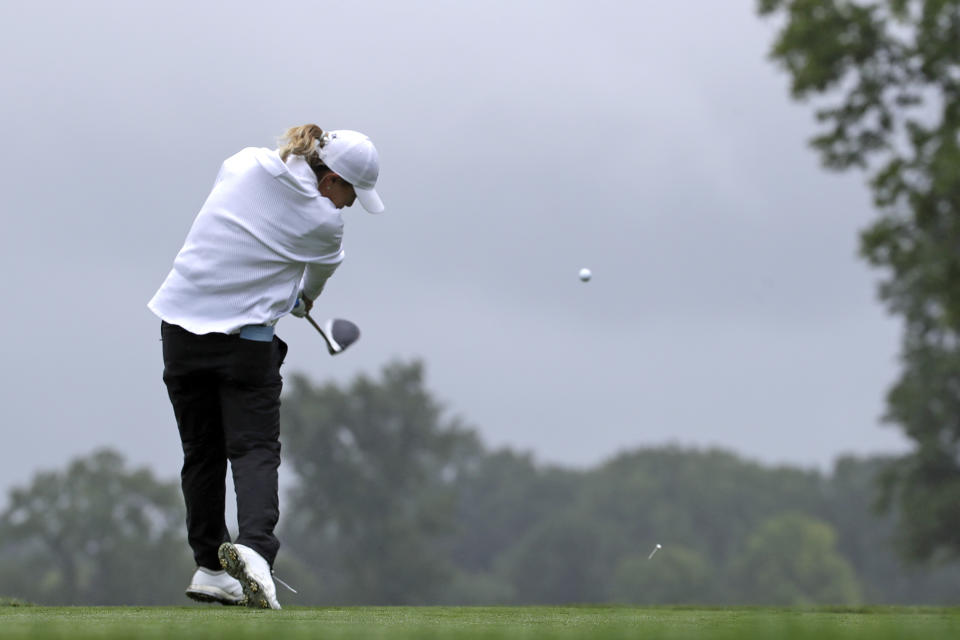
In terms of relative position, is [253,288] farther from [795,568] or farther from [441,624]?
[795,568]

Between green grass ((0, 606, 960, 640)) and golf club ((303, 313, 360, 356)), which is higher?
golf club ((303, 313, 360, 356))

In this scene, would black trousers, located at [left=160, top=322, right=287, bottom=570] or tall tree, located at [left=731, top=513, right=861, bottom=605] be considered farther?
tall tree, located at [left=731, top=513, right=861, bottom=605]

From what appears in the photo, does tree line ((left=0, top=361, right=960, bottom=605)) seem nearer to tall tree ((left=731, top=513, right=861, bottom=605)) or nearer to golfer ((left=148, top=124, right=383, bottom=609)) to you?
tall tree ((left=731, top=513, right=861, bottom=605))

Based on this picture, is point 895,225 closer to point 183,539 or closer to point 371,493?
point 371,493

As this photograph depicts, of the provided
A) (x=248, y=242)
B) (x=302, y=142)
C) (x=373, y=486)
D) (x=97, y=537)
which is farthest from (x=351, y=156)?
(x=97, y=537)

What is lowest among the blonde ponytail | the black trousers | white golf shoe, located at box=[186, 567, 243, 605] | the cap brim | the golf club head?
white golf shoe, located at box=[186, 567, 243, 605]

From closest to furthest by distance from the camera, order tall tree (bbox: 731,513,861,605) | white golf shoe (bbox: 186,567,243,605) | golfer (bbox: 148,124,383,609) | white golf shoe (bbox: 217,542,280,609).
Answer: white golf shoe (bbox: 217,542,280,609)
golfer (bbox: 148,124,383,609)
white golf shoe (bbox: 186,567,243,605)
tall tree (bbox: 731,513,861,605)

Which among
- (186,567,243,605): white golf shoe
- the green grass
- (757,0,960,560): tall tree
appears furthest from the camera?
(757,0,960,560): tall tree

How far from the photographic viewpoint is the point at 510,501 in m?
88.9

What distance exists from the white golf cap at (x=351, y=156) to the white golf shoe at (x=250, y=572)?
1.67m

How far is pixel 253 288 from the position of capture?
6.77 m

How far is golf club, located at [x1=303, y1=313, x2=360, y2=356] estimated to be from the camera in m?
7.57

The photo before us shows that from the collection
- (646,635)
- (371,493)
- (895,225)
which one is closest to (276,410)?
(646,635)

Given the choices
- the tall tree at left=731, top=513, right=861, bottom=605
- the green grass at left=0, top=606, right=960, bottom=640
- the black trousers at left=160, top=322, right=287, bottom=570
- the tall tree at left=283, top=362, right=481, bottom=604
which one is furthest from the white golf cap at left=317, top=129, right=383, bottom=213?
the tall tree at left=731, top=513, right=861, bottom=605
